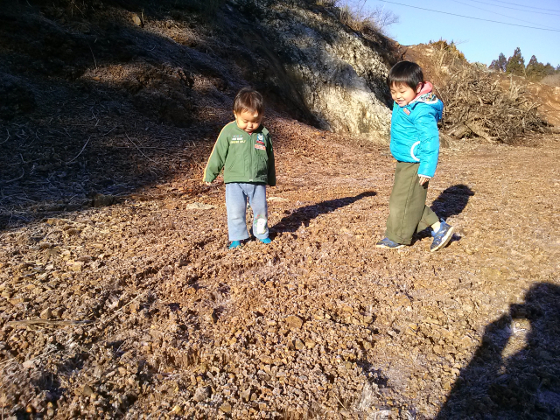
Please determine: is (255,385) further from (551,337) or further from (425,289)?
(551,337)

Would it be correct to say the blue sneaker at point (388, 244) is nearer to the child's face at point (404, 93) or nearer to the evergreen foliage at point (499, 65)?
the child's face at point (404, 93)

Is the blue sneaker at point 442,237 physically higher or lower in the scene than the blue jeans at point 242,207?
lower

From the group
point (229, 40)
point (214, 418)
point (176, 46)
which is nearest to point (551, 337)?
point (214, 418)

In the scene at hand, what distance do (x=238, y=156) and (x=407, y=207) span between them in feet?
4.74

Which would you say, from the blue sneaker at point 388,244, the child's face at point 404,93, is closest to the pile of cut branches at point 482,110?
the blue sneaker at point 388,244

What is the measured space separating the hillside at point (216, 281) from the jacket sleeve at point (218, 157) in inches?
22.0

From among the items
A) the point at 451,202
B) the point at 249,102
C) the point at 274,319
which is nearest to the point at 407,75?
the point at 249,102

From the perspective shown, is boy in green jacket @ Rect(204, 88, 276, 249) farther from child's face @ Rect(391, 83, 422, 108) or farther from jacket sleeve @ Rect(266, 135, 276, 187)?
child's face @ Rect(391, 83, 422, 108)

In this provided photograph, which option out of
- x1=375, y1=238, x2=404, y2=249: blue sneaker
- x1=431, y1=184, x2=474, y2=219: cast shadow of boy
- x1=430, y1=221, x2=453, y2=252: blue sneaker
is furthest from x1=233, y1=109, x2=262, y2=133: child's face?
x1=431, y1=184, x2=474, y2=219: cast shadow of boy

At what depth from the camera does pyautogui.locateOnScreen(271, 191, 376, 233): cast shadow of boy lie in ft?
12.5

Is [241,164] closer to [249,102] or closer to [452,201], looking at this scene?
[249,102]

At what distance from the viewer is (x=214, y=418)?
1620mm

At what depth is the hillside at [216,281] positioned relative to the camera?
174cm

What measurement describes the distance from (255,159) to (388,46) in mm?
18209
